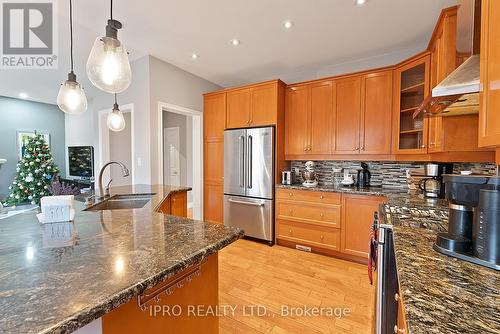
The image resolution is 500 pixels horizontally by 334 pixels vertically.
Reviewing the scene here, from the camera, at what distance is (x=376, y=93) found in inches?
107

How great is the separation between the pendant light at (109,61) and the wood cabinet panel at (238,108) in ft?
7.28

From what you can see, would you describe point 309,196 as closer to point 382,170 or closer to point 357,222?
point 357,222

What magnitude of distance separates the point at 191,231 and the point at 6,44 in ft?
11.6

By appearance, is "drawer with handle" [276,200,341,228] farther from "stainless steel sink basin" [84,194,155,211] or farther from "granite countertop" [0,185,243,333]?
"granite countertop" [0,185,243,333]

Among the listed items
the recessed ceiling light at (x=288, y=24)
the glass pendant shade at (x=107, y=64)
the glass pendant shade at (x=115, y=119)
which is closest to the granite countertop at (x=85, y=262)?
the glass pendant shade at (x=107, y=64)

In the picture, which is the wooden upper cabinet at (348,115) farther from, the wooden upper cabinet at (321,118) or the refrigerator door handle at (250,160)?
the refrigerator door handle at (250,160)

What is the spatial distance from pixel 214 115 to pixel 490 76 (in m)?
3.35

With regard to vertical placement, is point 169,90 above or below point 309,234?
above

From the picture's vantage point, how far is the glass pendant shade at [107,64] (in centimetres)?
118

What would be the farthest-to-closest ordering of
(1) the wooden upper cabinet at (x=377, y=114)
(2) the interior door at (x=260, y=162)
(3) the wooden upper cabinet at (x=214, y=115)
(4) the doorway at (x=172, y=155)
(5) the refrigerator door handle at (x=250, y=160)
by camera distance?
(4) the doorway at (x=172, y=155)
(3) the wooden upper cabinet at (x=214, y=115)
(5) the refrigerator door handle at (x=250, y=160)
(2) the interior door at (x=260, y=162)
(1) the wooden upper cabinet at (x=377, y=114)

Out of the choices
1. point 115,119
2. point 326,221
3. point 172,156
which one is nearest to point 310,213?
point 326,221

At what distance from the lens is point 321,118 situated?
306cm

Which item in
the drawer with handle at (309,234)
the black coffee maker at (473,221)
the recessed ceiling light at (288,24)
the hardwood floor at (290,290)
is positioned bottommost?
the hardwood floor at (290,290)

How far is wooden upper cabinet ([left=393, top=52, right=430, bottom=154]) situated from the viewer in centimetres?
228
